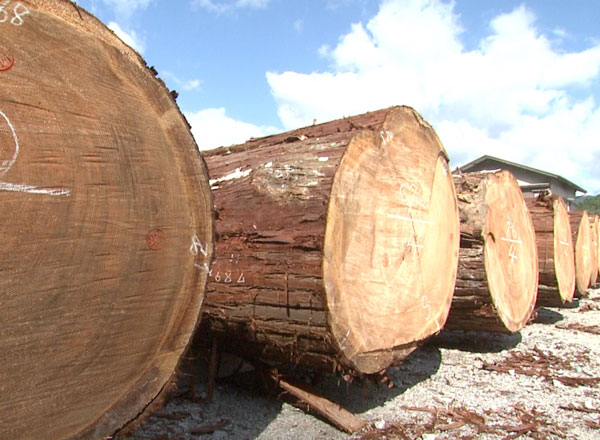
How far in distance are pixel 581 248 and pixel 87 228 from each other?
880 cm

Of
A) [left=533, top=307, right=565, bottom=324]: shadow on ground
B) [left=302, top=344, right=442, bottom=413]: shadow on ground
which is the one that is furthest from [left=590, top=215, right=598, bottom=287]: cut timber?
[left=302, top=344, right=442, bottom=413]: shadow on ground

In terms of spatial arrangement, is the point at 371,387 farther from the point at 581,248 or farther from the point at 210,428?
the point at 581,248

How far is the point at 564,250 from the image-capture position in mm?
6961

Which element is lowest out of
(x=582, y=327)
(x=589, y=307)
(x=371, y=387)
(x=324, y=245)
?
(x=589, y=307)

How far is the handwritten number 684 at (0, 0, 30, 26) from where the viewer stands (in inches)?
50.9

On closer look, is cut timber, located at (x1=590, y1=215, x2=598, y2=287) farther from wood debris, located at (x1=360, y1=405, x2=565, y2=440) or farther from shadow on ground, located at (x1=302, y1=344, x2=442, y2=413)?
wood debris, located at (x1=360, y1=405, x2=565, y2=440)

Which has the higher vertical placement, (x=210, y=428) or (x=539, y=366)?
(x=210, y=428)

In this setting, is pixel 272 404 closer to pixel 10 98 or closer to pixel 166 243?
pixel 166 243

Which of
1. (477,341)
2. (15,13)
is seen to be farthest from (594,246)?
(15,13)

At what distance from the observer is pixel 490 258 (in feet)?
13.3

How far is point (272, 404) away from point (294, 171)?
4.57 feet

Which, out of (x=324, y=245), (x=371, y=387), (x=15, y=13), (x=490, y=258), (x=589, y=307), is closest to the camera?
(x=15, y=13)

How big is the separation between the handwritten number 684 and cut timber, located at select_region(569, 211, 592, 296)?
8377 mm

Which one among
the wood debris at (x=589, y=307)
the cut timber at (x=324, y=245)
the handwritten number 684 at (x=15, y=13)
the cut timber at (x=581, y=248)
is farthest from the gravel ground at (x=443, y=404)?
the cut timber at (x=581, y=248)
